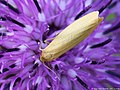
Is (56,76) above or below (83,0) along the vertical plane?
below

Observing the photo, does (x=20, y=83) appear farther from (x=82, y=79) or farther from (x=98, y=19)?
(x=98, y=19)

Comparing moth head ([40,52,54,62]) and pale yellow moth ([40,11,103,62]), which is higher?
pale yellow moth ([40,11,103,62])

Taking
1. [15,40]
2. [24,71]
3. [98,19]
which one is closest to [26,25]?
[15,40]

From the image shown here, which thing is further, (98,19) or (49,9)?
(49,9)

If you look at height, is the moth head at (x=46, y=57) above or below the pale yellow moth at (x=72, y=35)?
below

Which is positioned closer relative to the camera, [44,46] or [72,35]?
[72,35]
